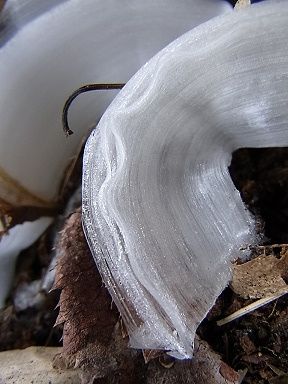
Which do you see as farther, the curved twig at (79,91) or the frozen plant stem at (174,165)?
the curved twig at (79,91)

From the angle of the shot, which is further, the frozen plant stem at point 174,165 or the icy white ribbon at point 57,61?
the icy white ribbon at point 57,61

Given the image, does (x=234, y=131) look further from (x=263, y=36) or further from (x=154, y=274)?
(x=154, y=274)

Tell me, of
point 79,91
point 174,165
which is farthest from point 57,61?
point 174,165

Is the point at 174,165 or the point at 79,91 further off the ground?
the point at 79,91

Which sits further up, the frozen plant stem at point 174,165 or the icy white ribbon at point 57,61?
the icy white ribbon at point 57,61

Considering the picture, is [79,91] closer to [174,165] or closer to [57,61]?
[57,61]

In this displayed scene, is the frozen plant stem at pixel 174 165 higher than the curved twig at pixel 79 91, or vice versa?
the curved twig at pixel 79 91

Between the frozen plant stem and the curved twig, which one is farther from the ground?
the curved twig

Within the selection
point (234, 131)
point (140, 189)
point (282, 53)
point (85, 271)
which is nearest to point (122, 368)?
point (85, 271)
